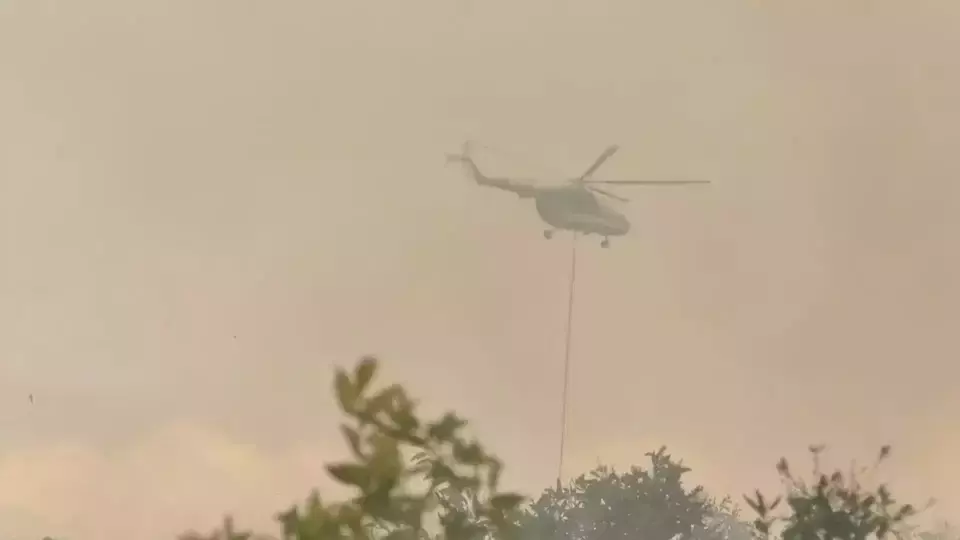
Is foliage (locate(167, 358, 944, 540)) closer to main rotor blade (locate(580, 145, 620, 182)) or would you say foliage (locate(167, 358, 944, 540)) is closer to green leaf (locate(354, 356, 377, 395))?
green leaf (locate(354, 356, 377, 395))

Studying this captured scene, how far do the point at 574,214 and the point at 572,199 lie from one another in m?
0.02

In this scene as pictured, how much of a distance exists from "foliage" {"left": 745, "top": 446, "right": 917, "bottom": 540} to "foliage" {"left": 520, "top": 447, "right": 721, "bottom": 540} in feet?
0.25

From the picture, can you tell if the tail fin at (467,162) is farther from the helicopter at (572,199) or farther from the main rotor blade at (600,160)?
the main rotor blade at (600,160)

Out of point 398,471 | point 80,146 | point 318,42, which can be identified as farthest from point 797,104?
point 80,146

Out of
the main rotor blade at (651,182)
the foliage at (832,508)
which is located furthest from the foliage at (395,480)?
the main rotor blade at (651,182)

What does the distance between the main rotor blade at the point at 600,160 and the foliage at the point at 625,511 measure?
335mm

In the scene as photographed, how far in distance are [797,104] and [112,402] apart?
81cm

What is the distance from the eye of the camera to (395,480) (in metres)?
0.70

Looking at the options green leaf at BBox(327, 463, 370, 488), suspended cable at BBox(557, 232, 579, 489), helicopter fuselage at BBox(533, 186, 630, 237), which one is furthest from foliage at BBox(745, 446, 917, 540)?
green leaf at BBox(327, 463, 370, 488)

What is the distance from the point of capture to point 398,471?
701mm

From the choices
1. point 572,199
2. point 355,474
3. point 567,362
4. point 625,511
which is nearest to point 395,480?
point 355,474

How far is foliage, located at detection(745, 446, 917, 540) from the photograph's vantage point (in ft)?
2.84

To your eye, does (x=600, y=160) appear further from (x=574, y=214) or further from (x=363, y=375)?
(x=363, y=375)

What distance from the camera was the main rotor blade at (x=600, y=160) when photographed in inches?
41.9
